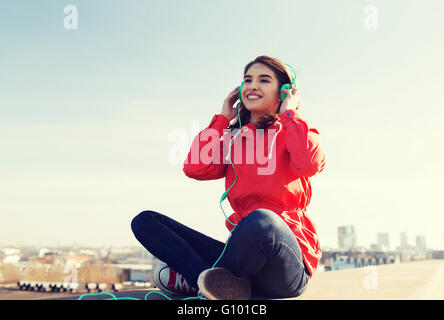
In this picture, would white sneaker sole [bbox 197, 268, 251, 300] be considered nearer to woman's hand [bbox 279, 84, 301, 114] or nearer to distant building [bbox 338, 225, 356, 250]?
woman's hand [bbox 279, 84, 301, 114]

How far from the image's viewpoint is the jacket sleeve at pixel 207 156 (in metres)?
2.38

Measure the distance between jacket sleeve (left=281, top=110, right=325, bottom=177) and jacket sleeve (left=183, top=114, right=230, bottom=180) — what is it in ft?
1.57

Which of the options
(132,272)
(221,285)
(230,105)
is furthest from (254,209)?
(132,272)

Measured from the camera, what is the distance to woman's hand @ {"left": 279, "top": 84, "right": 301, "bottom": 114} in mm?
2253

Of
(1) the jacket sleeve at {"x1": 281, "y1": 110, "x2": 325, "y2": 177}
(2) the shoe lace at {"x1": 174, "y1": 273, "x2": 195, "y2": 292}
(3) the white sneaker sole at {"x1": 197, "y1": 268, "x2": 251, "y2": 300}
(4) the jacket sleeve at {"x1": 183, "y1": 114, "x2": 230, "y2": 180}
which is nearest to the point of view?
(3) the white sneaker sole at {"x1": 197, "y1": 268, "x2": 251, "y2": 300}

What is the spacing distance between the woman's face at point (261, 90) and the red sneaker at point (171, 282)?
105cm

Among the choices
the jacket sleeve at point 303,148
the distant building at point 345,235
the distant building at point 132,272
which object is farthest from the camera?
the distant building at point 132,272

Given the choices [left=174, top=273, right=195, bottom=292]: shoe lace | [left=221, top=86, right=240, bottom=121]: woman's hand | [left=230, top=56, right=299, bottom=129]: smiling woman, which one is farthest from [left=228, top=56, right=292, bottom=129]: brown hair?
[left=174, top=273, right=195, bottom=292]: shoe lace

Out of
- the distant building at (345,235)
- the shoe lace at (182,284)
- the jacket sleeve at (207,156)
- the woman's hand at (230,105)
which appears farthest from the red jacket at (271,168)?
the distant building at (345,235)

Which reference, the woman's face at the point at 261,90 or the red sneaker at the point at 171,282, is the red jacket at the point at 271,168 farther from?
the red sneaker at the point at 171,282

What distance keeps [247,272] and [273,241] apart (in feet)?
0.65
